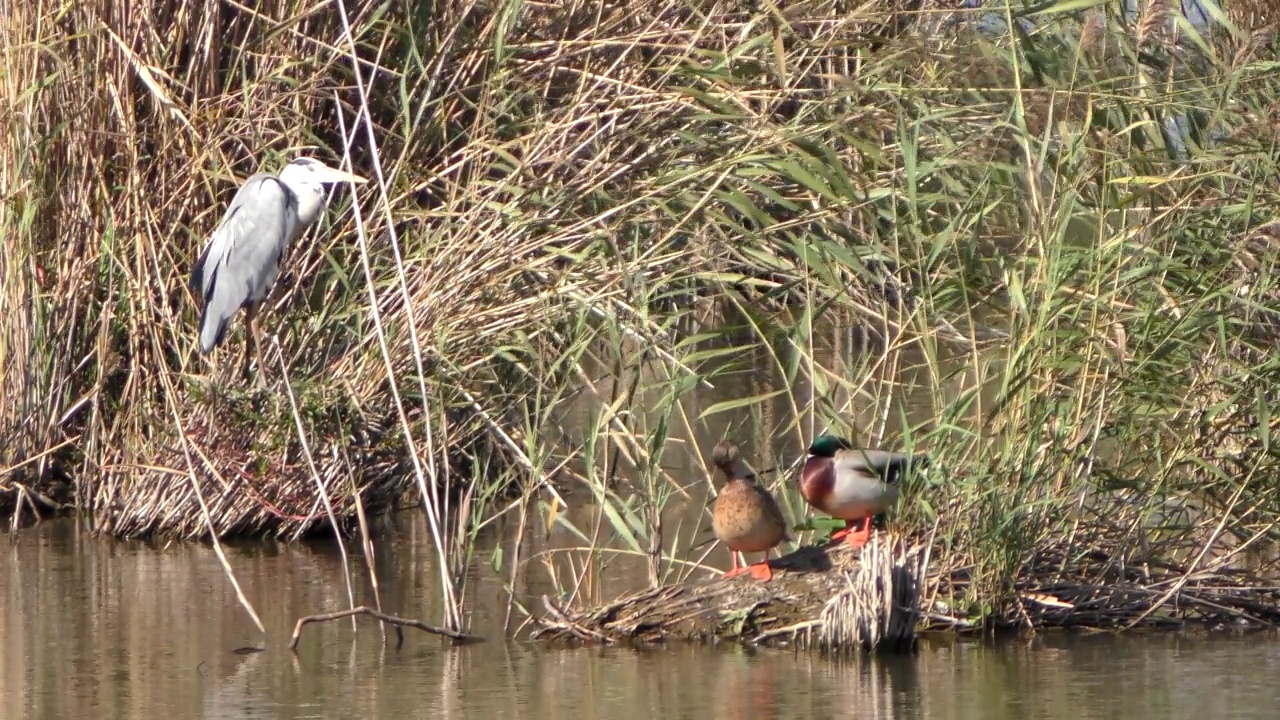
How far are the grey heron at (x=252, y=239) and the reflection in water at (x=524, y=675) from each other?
99cm

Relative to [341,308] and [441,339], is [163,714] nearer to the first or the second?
[441,339]

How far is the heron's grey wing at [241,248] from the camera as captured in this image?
585 centimetres

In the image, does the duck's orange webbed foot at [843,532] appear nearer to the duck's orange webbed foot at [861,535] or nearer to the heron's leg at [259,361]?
the duck's orange webbed foot at [861,535]

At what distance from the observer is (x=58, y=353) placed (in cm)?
655

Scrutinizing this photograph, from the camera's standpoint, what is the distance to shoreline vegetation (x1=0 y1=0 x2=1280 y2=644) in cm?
482

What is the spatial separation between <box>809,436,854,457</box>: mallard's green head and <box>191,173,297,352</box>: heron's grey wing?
6.28 ft

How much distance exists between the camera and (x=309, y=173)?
6.15 meters

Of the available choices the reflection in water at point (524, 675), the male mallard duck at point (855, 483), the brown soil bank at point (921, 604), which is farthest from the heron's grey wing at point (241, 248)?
the male mallard duck at point (855, 483)

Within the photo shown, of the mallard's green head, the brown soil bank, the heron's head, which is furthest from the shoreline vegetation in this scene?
the heron's head

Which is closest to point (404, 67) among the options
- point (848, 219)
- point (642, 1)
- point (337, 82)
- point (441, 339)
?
point (337, 82)

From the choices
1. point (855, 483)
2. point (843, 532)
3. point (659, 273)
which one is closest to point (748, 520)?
point (855, 483)

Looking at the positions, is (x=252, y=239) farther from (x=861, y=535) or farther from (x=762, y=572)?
(x=861, y=535)

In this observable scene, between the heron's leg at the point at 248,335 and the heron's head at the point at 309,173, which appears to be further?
the heron's leg at the point at 248,335

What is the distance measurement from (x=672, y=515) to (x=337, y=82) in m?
1.88
